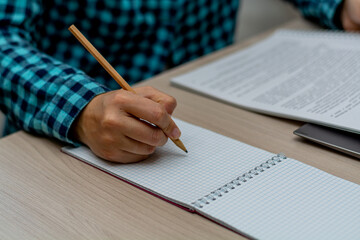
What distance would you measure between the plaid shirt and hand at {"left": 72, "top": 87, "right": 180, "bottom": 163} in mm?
58

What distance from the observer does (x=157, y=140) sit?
0.56 m

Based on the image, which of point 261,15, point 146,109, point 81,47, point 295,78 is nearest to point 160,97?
point 146,109

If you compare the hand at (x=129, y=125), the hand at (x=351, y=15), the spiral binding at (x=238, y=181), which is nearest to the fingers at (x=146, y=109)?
the hand at (x=129, y=125)

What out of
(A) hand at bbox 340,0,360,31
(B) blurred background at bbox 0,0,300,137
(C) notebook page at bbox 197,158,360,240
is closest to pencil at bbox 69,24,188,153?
(C) notebook page at bbox 197,158,360,240

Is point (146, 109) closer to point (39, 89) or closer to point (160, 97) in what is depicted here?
point (160, 97)

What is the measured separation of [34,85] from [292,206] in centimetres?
42

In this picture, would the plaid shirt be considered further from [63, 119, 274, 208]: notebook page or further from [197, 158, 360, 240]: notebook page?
[197, 158, 360, 240]: notebook page

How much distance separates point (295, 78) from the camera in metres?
0.75

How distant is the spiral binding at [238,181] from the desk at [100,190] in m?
0.02

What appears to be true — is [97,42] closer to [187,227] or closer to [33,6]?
[33,6]

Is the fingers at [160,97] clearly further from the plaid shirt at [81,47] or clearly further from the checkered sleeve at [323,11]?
the checkered sleeve at [323,11]

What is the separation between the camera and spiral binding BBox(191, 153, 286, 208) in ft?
1.59

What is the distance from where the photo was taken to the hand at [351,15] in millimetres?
916

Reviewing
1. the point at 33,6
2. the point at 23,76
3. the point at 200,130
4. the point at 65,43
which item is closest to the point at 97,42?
the point at 65,43
